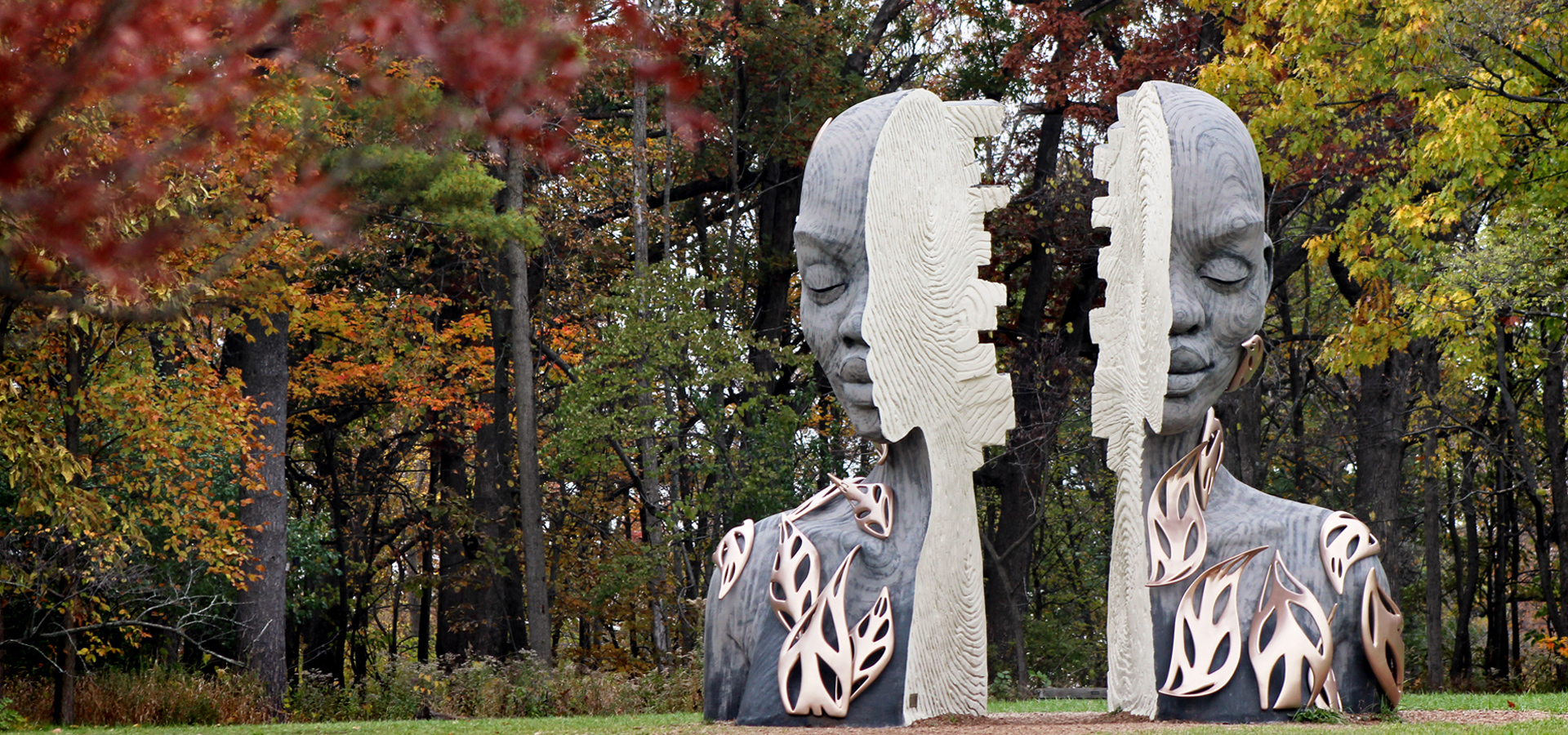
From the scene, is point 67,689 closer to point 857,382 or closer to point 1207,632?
point 857,382

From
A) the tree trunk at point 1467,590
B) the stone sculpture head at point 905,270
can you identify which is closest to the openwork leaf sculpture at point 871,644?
the stone sculpture head at point 905,270

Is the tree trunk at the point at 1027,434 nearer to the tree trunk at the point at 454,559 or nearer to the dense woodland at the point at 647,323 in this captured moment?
the dense woodland at the point at 647,323

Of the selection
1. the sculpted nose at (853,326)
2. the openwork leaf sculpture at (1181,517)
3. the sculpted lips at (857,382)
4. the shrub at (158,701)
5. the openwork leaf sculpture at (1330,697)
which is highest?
the sculpted nose at (853,326)

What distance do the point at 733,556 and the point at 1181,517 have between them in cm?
254

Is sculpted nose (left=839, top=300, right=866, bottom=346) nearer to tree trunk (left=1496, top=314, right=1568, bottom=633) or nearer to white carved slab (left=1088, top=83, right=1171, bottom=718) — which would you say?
white carved slab (left=1088, top=83, right=1171, bottom=718)

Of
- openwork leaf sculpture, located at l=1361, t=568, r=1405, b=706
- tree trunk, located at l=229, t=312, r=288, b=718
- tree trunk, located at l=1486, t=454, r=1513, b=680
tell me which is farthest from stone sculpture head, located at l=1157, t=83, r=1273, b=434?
tree trunk, located at l=1486, t=454, r=1513, b=680

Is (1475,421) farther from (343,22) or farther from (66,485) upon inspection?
(343,22)

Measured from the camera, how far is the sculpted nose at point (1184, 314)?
Answer: 7.82m

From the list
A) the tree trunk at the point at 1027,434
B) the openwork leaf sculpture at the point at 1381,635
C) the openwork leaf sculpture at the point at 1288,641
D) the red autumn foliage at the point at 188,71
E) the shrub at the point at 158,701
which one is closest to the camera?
the red autumn foliage at the point at 188,71

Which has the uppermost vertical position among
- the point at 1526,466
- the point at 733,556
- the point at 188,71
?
the point at 188,71

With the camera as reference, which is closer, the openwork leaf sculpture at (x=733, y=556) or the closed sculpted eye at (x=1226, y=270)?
the closed sculpted eye at (x=1226, y=270)

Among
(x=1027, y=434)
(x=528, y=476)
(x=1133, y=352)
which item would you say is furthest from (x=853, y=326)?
(x=1027, y=434)

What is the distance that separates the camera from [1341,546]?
24.3 ft

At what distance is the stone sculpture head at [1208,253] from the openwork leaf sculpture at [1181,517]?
22 centimetres
